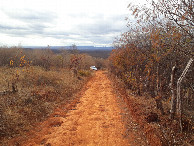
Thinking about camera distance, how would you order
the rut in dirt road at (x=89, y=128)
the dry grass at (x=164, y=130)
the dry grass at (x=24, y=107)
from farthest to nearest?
the dry grass at (x=24, y=107) → the rut in dirt road at (x=89, y=128) → the dry grass at (x=164, y=130)

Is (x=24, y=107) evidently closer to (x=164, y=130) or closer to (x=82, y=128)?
(x=82, y=128)

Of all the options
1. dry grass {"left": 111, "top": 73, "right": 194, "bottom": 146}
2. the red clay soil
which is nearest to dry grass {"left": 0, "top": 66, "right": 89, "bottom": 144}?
the red clay soil

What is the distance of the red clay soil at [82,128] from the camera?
4.46 m

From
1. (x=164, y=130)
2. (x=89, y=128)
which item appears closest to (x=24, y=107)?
(x=89, y=128)

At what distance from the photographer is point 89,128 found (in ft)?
17.2

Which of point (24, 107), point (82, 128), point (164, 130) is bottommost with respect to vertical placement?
point (82, 128)

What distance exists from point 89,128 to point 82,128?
0.80 feet

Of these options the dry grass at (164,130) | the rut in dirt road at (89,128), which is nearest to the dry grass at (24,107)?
the rut in dirt road at (89,128)

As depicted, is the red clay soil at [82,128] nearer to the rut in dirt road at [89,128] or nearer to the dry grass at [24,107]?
the rut in dirt road at [89,128]

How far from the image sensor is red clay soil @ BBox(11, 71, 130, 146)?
4.46 meters

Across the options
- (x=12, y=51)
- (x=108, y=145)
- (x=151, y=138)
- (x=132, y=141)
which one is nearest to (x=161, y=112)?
(x=151, y=138)

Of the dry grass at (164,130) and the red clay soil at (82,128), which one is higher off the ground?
the dry grass at (164,130)

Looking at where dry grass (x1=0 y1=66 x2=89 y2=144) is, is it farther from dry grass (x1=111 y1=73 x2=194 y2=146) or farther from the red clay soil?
dry grass (x1=111 y1=73 x2=194 y2=146)

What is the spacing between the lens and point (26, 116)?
5.86m
